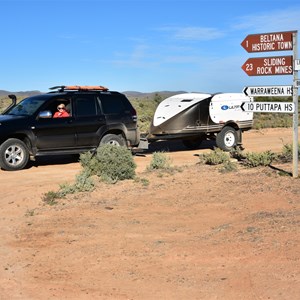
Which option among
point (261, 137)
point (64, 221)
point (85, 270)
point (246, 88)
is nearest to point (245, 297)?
point (85, 270)

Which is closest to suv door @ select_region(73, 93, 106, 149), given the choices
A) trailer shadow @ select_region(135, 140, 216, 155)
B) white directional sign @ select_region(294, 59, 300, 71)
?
trailer shadow @ select_region(135, 140, 216, 155)

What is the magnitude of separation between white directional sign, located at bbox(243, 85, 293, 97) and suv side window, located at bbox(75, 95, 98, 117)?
4.28 meters

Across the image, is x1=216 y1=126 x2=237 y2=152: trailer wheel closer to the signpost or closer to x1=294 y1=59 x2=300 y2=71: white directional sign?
the signpost

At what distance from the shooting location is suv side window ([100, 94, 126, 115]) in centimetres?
1349

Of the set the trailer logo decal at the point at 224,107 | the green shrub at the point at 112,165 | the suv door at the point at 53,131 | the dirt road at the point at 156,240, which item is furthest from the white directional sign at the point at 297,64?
the trailer logo decal at the point at 224,107

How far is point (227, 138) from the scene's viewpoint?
52.7 feet

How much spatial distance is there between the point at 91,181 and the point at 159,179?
1.56 metres

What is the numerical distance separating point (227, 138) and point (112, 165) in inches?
261

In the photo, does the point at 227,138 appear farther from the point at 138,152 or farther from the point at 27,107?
the point at 27,107

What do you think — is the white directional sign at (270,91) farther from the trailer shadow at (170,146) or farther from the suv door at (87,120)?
the trailer shadow at (170,146)

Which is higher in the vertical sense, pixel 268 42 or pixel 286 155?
pixel 268 42

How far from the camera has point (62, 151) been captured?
12.7 meters

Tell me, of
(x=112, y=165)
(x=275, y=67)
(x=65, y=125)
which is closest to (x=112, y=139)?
(x=65, y=125)

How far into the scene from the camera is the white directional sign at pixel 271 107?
1013 cm
